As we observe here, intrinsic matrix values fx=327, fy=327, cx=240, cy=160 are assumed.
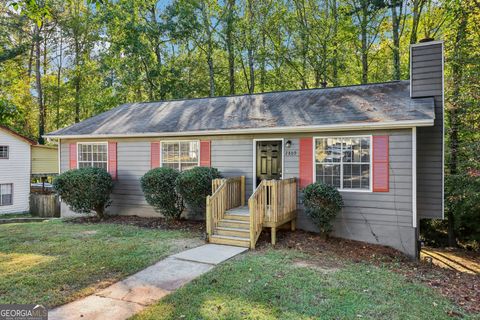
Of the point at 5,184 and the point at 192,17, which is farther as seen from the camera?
the point at 192,17

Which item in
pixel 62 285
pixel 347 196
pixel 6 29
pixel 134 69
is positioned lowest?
pixel 62 285

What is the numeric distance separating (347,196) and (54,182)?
326 inches

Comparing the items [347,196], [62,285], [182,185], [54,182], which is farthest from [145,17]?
[62,285]

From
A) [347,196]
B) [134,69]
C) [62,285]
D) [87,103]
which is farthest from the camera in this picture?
[87,103]

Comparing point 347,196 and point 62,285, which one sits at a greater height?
point 347,196

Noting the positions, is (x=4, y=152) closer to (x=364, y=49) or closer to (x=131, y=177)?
(x=131, y=177)

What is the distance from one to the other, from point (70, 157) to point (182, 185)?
5129 mm

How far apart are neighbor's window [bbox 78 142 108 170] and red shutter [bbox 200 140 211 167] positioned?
3.54 m

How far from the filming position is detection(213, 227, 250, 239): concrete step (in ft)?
23.4

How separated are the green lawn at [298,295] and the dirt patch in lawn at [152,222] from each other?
134 inches

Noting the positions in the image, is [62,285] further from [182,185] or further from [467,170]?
[467,170]

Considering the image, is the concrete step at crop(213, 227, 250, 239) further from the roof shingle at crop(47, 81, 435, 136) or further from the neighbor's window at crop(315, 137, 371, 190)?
the roof shingle at crop(47, 81, 435, 136)

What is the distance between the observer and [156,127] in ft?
33.4

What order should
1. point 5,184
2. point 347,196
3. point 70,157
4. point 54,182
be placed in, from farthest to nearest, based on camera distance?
point 5,184 < point 70,157 < point 54,182 < point 347,196
